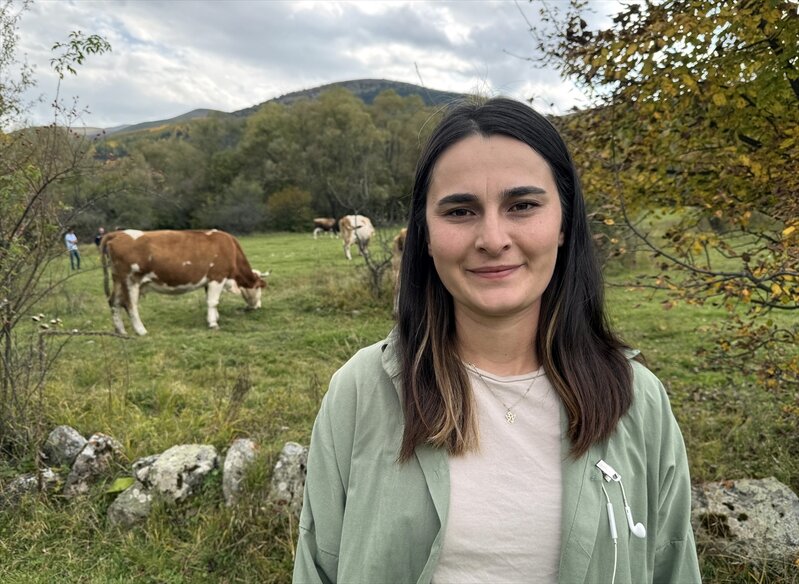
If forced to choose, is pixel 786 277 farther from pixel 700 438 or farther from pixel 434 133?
pixel 434 133

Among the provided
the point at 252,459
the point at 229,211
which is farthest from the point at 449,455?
the point at 229,211

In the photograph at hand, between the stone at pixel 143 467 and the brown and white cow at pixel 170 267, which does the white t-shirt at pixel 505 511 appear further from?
the brown and white cow at pixel 170 267

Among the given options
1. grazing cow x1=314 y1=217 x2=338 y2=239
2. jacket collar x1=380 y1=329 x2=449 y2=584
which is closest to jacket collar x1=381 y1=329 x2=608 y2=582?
jacket collar x1=380 y1=329 x2=449 y2=584

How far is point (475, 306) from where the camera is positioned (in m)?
1.41

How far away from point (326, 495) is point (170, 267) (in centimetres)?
974

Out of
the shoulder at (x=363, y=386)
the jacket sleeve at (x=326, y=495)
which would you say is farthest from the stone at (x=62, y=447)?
the shoulder at (x=363, y=386)

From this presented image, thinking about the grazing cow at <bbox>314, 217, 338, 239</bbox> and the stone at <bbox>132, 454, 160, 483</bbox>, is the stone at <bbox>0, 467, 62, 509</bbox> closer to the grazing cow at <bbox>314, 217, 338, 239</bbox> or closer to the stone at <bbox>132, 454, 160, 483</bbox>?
the stone at <bbox>132, 454, 160, 483</bbox>

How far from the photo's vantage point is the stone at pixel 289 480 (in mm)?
3541

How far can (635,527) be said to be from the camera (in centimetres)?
131

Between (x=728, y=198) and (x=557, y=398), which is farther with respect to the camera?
(x=728, y=198)

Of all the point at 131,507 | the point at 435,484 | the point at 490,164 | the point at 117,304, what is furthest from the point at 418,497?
the point at 117,304

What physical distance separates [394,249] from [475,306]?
9642mm

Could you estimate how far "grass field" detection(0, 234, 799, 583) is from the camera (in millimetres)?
3266

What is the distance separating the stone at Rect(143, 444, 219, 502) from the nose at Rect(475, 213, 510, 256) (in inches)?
129
